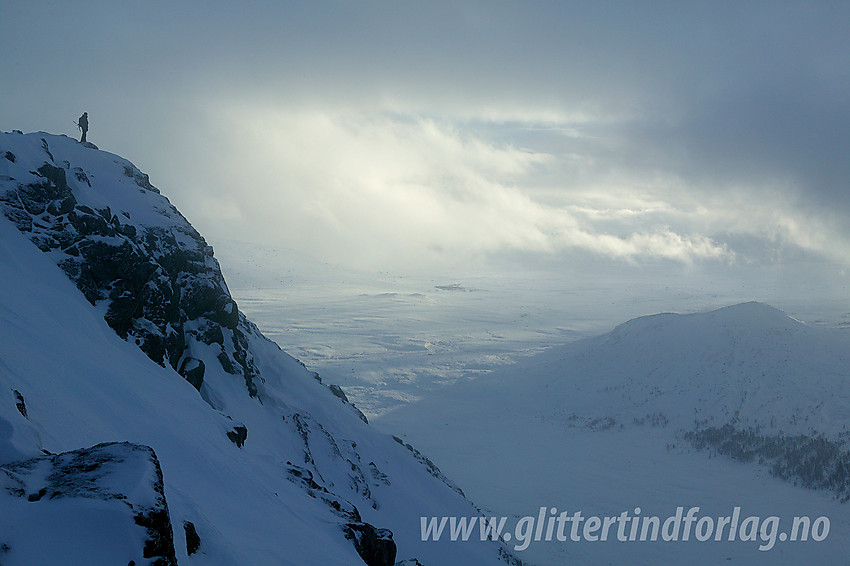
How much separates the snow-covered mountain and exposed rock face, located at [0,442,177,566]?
21 millimetres

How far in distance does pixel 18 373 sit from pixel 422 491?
19.9 metres

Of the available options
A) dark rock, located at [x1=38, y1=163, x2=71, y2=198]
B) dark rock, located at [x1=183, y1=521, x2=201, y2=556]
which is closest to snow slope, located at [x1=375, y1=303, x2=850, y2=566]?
dark rock, located at [x1=183, y1=521, x2=201, y2=556]

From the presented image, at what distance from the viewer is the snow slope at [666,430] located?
110 feet

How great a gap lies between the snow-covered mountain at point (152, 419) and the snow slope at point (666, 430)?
13545 millimetres

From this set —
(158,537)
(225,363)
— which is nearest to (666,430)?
(225,363)

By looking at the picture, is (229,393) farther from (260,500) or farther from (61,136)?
(61,136)

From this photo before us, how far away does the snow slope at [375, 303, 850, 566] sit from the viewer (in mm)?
33469

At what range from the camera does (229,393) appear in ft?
73.7

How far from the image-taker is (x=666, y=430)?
50.0 meters

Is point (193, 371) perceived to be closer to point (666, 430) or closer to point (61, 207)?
point (61, 207)

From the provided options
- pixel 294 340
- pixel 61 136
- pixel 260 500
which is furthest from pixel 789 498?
pixel 294 340

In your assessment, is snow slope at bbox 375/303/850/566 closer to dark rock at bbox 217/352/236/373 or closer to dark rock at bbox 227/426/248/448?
dark rock at bbox 227/426/248/448

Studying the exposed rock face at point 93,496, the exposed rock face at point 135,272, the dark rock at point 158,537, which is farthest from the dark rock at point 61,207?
the dark rock at point 158,537

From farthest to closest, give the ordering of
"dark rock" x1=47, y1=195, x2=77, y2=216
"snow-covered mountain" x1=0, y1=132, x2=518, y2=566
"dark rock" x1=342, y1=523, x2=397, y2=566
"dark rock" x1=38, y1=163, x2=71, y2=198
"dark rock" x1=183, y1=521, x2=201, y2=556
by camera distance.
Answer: "dark rock" x1=38, y1=163, x2=71, y2=198 < "dark rock" x1=47, y1=195, x2=77, y2=216 < "dark rock" x1=342, y1=523, x2=397, y2=566 < "dark rock" x1=183, y1=521, x2=201, y2=556 < "snow-covered mountain" x1=0, y1=132, x2=518, y2=566
